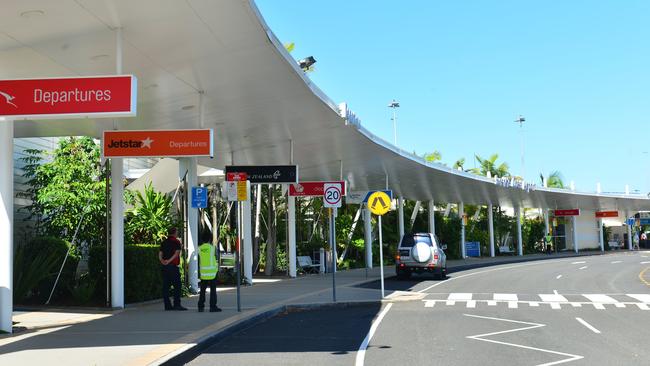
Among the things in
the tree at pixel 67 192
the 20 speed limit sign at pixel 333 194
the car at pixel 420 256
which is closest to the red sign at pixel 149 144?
the tree at pixel 67 192

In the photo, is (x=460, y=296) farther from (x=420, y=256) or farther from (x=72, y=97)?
(x=72, y=97)

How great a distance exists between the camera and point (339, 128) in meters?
20.1

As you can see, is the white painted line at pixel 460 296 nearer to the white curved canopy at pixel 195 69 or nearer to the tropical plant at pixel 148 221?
the white curved canopy at pixel 195 69

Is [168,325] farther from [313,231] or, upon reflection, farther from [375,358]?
[313,231]

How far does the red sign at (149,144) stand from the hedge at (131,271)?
2879mm

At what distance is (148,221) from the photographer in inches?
761

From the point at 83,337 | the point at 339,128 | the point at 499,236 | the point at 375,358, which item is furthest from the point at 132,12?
the point at 499,236

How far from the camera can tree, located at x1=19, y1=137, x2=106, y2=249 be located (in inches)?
703

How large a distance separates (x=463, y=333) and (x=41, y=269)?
967cm

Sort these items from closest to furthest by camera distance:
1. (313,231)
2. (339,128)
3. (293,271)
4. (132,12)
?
(132,12) < (339,128) < (293,271) < (313,231)

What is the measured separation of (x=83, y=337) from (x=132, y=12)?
5232 mm

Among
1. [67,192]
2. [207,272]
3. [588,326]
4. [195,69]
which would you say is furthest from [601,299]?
[67,192]

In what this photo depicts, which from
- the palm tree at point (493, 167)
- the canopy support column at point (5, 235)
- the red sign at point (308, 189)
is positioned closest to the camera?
the canopy support column at point (5, 235)

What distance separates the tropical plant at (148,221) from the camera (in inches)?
758
